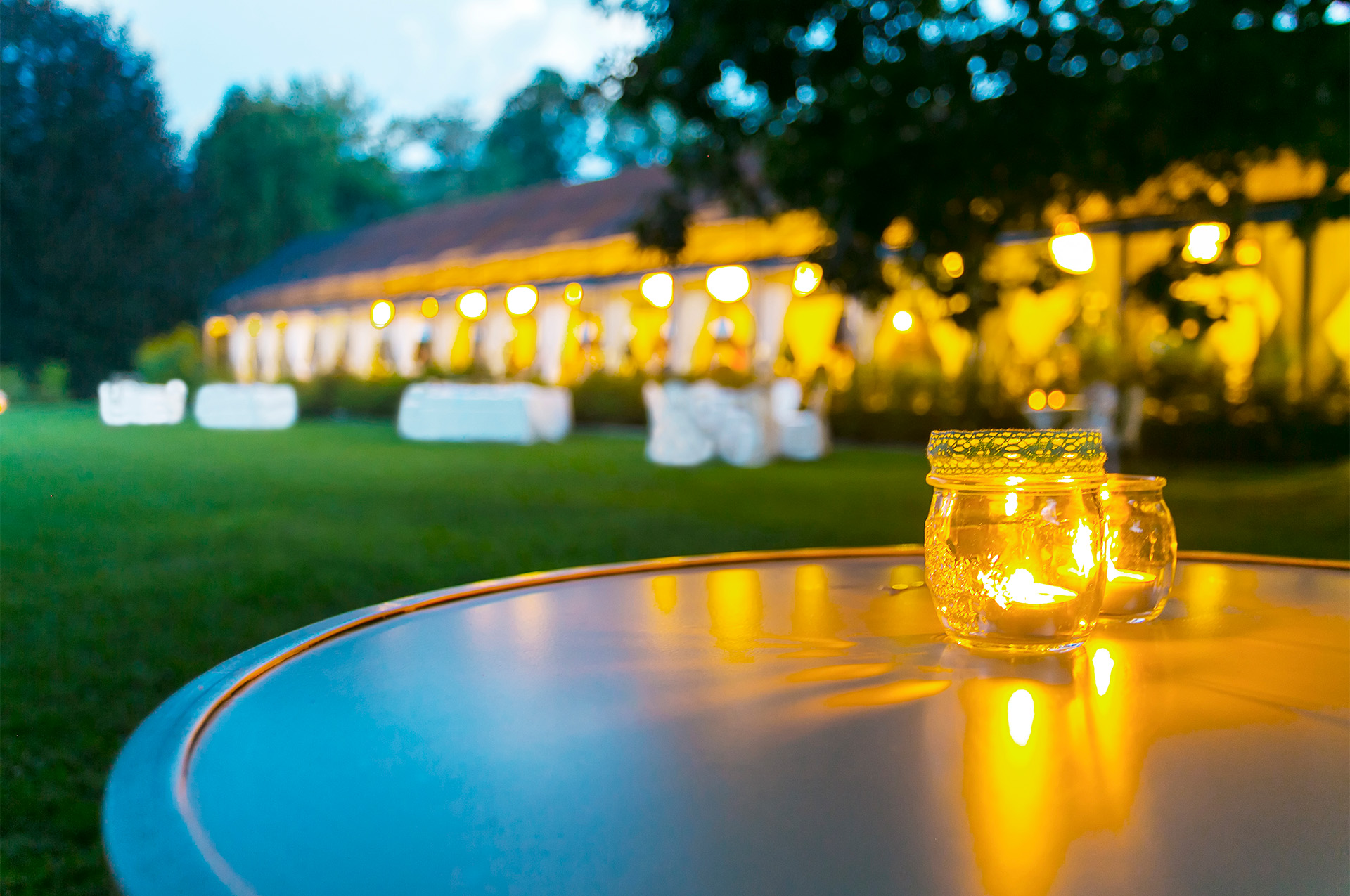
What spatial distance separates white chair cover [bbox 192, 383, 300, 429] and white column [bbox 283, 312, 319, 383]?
820cm

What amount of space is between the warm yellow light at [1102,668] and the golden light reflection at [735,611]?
260 mm

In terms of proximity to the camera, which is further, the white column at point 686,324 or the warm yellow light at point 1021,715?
the white column at point 686,324

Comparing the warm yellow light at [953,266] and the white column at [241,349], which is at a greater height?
the white column at [241,349]

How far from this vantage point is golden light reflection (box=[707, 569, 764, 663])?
0.84 meters

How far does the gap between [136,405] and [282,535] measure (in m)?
11.6

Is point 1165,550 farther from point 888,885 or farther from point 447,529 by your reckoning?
point 447,529

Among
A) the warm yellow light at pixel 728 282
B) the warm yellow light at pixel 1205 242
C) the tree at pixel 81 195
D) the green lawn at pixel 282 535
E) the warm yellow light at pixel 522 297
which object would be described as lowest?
the green lawn at pixel 282 535

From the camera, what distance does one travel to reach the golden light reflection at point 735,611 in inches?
33.1

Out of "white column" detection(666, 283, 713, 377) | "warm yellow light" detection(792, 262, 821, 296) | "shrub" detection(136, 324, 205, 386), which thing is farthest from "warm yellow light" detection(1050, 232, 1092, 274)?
"shrub" detection(136, 324, 205, 386)

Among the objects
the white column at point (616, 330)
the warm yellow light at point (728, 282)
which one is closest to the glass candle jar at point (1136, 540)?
the warm yellow light at point (728, 282)

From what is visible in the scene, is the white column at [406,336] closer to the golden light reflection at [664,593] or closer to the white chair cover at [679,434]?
the white chair cover at [679,434]

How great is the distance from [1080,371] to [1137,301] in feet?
15.9

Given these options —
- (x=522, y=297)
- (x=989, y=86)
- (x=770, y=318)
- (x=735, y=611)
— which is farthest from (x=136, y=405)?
(x=735, y=611)

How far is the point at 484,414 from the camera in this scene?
11.7m
